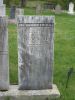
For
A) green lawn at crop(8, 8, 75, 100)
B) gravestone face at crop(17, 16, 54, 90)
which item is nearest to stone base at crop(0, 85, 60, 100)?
gravestone face at crop(17, 16, 54, 90)

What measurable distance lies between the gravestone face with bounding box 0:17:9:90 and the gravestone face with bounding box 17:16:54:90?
0.72 ft

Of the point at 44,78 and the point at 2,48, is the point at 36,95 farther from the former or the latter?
the point at 2,48

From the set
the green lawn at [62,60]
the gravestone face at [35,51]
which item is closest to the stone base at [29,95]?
the gravestone face at [35,51]

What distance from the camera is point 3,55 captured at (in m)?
6.58

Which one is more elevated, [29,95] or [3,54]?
[3,54]

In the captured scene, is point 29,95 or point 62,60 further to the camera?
point 62,60

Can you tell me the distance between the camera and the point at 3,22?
256 inches

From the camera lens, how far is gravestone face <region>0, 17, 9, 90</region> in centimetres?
649

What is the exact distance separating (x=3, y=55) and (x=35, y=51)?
52 centimetres

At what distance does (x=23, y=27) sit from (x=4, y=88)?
3.52 feet

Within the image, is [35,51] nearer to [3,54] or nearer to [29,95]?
[3,54]

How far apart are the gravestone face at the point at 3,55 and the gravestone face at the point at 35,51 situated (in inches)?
8.6

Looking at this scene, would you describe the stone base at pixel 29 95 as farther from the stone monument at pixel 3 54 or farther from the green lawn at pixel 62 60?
the green lawn at pixel 62 60

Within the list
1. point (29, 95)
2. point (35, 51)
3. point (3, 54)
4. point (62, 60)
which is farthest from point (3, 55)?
point (62, 60)
